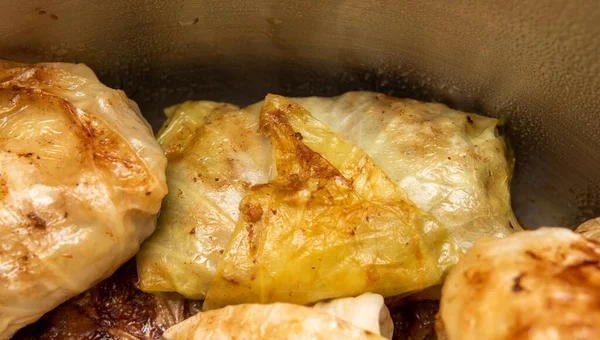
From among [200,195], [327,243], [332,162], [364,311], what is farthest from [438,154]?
[200,195]

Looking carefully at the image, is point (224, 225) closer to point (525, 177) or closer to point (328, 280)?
point (328, 280)

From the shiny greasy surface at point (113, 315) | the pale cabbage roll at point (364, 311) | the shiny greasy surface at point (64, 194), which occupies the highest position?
the shiny greasy surface at point (64, 194)

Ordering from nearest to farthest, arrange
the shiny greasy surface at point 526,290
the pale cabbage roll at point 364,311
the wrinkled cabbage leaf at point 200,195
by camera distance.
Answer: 1. the shiny greasy surface at point 526,290
2. the pale cabbage roll at point 364,311
3. the wrinkled cabbage leaf at point 200,195

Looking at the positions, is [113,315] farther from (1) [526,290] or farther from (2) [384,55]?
(2) [384,55]

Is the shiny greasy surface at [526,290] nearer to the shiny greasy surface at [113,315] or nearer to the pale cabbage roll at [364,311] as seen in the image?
the pale cabbage roll at [364,311]

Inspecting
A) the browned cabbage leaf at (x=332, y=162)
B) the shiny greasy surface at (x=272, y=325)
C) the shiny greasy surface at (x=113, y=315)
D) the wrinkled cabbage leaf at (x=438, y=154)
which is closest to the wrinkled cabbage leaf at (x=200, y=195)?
the browned cabbage leaf at (x=332, y=162)

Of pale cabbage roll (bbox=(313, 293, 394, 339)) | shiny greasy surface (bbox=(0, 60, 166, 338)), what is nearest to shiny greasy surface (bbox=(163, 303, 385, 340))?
pale cabbage roll (bbox=(313, 293, 394, 339))
